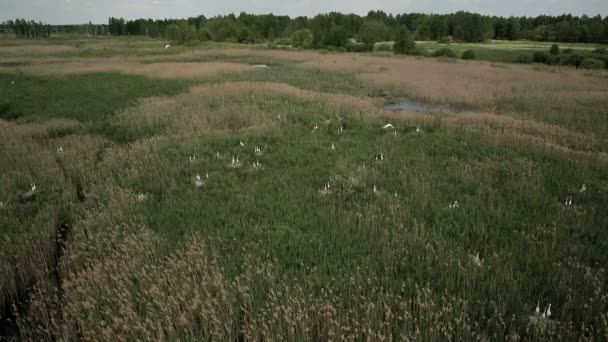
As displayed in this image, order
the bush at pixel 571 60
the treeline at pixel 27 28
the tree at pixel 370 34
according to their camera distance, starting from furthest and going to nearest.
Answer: the treeline at pixel 27 28 < the tree at pixel 370 34 < the bush at pixel 571 60

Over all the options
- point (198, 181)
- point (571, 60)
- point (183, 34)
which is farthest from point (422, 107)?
point (183, 34)

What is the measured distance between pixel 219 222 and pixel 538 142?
9.96 metres

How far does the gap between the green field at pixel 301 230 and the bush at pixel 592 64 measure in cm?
3278

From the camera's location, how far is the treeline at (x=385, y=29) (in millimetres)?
78188

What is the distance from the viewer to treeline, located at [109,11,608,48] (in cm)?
7819

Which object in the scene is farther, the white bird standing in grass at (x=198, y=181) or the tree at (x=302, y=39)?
the tree at (x=302, y=39)

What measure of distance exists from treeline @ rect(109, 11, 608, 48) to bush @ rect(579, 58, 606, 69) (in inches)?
1490

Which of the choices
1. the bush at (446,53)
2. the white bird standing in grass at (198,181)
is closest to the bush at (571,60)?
the bush at (446,53)

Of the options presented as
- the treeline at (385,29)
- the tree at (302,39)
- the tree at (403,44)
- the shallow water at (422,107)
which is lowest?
the shallow water at (422,107)

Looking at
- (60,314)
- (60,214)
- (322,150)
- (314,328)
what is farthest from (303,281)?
(322,150)

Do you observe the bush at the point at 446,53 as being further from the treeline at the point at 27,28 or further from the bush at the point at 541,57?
the treeline at the point at 27,28

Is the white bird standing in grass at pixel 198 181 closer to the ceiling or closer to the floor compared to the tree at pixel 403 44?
closer to the floor

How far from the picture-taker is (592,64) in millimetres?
39375

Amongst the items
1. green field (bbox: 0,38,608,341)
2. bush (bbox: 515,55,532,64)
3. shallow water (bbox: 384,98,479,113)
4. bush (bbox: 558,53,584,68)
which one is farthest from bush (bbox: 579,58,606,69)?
green field (bbox: 0,38,608,341)
